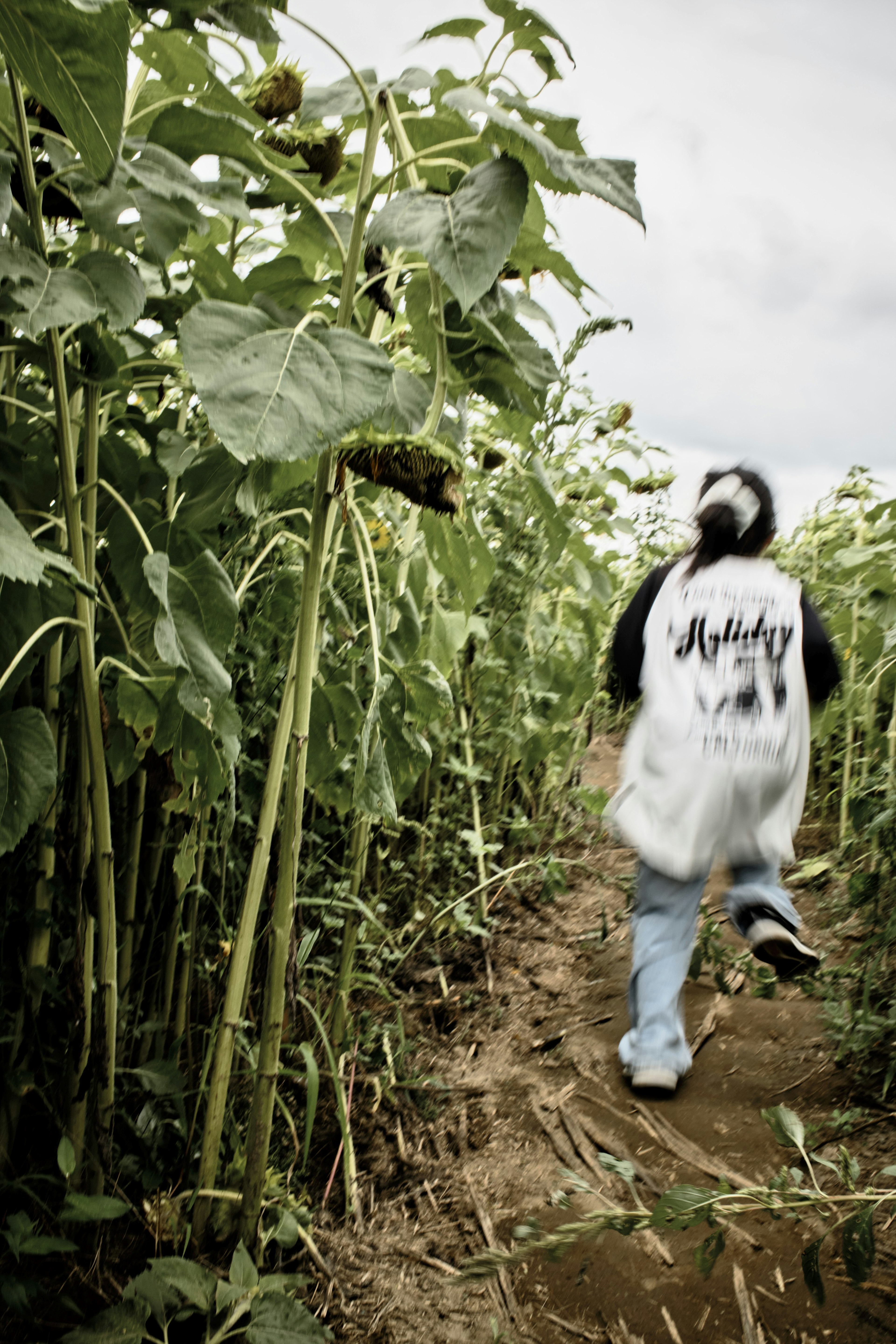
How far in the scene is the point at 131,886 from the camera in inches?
53.6

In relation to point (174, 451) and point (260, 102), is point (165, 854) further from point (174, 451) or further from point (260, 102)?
point (260, 102)

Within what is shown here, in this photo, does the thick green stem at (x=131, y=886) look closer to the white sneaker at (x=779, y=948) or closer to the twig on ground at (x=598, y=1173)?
the twig on ground at (x=598, y=1173)

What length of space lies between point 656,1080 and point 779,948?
366mm

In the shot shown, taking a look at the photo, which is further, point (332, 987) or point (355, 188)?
point (332, 987)

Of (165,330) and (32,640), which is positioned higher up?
(165,330)

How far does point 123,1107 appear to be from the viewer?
1404 millimetres

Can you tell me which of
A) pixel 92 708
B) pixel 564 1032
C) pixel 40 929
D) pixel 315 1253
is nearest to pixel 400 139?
pixel 92 708

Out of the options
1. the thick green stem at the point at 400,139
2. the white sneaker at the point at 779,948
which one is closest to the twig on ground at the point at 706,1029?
the white sneaker at the point at 779,948

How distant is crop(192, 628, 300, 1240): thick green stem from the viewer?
118cm

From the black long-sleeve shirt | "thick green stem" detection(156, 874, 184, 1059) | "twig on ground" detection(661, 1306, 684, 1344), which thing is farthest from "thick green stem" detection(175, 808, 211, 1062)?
the black long-sleeve shirt

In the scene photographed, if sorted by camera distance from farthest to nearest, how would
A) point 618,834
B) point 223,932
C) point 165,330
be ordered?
point 618,834, point 223,932, point 165,330

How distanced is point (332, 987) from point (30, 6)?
1.64 meters

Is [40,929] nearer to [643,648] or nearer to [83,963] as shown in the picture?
[83,963]

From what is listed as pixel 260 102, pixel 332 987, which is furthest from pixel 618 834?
pixel 260 102
